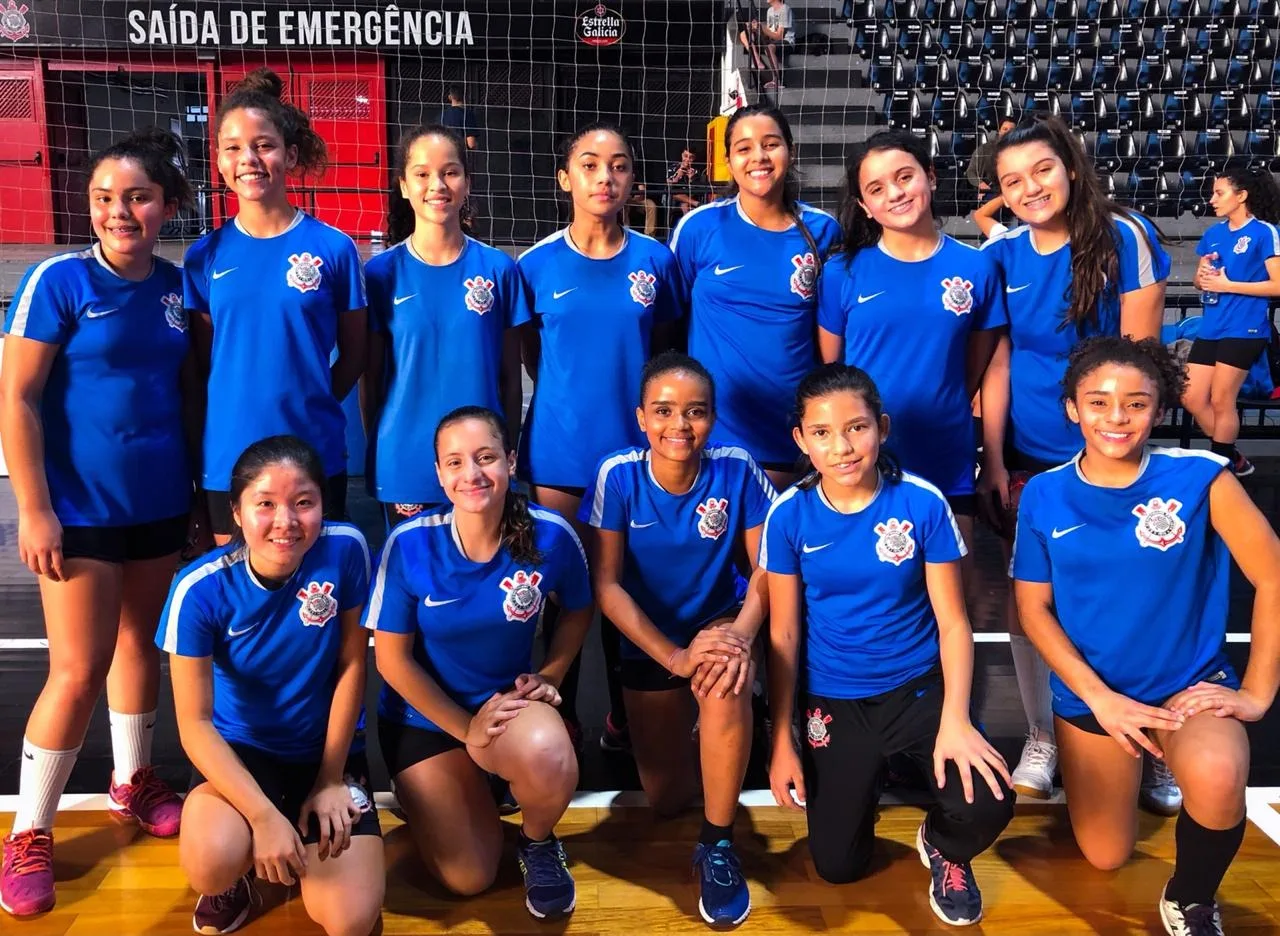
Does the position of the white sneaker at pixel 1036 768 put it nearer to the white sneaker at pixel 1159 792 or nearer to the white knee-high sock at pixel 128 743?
the white sneaker at pixel 1159 792

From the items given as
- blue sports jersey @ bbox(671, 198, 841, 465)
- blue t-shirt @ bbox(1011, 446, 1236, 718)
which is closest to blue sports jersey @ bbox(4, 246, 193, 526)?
blue sports jersey @ bbox(671, 198, 841, 465)

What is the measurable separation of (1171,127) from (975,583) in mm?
6905

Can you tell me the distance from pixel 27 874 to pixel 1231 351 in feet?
17.1

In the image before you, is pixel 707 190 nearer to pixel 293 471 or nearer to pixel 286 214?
pixel 286 214

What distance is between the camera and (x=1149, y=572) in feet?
6.52

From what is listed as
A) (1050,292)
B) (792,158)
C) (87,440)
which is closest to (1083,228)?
(1050,292)

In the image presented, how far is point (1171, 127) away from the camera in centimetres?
915

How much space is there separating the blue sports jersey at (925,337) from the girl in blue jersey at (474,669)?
78 cm

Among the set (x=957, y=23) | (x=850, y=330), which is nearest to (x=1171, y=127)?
(x=957, y=23)

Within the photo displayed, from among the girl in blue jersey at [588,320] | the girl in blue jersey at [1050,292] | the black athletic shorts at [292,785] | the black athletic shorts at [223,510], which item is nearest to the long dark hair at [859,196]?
the girl in blue jersey at [1050,292]

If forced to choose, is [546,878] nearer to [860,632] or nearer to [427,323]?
[860,632]

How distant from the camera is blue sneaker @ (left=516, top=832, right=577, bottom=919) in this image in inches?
76.0

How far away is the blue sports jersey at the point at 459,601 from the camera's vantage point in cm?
202

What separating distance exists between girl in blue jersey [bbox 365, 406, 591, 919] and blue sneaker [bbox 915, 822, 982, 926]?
65cm
